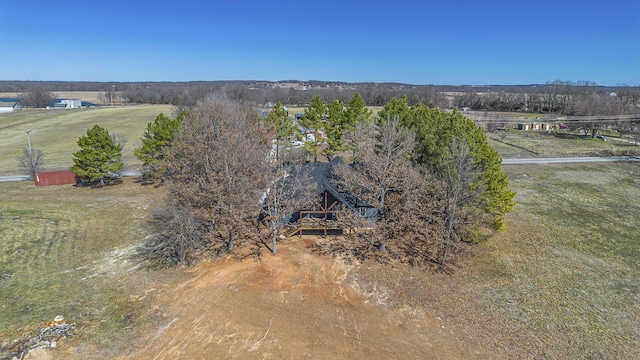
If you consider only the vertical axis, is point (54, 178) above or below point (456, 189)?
below

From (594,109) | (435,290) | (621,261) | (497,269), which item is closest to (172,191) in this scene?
(435,290)

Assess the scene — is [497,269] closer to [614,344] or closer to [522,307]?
[522,307]

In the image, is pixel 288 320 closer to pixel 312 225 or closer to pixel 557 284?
pixel 312 225

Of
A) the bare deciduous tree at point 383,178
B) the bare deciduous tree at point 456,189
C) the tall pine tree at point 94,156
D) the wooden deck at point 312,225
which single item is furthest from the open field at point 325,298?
the tall pine tree at point 94,156

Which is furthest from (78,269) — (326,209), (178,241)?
(326,209)

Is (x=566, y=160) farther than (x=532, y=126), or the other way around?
(x=532, y=126)

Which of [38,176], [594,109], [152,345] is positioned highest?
[594,109]

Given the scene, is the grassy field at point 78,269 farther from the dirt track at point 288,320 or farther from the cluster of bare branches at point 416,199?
the cluster of bare branches at point 416,199
